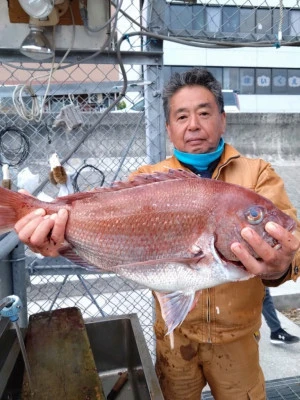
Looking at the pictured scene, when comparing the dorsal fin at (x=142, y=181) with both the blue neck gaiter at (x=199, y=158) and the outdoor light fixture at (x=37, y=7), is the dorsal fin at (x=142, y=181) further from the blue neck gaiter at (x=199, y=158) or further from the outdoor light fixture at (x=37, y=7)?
the outdoor light fixture at (x=37, y=7)

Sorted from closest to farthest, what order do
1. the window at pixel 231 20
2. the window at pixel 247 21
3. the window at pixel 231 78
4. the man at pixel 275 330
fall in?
1. the window at pixel 231 20
2. the window at pixel 247 21
3. the man at pixel 275 330
4. the window at pixel 231 78

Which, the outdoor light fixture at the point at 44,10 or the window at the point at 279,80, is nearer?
the outdoor light fixture at the point at 44,10

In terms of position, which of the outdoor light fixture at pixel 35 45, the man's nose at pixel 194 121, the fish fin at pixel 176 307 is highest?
the outdoor light fixture at pixel 35 45

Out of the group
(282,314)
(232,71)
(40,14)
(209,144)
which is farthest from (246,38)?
(232,71)

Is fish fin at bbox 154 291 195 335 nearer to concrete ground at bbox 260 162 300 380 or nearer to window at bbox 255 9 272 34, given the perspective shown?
concrete ground at bbox 260 162 300 380

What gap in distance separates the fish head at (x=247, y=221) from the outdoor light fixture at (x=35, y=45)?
64.2 inches

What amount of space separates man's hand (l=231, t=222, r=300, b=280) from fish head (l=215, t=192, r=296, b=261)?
3cm

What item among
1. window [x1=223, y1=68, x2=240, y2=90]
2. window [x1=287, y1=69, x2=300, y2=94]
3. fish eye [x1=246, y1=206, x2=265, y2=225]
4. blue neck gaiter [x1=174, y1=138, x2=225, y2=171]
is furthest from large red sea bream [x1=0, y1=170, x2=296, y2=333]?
window [x1=287, y1=69, x2=300, y2=94]

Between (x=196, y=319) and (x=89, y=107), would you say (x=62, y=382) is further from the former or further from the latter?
(x=89, y=107)

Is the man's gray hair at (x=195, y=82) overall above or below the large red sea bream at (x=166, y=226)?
above

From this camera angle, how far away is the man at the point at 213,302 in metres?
1.96

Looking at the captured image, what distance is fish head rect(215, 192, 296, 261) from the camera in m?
1.40

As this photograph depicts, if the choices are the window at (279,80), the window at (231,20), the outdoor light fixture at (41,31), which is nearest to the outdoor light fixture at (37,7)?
the outdoor light fixture at (41,31)

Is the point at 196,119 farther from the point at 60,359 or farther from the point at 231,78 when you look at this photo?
the point at 231,78
